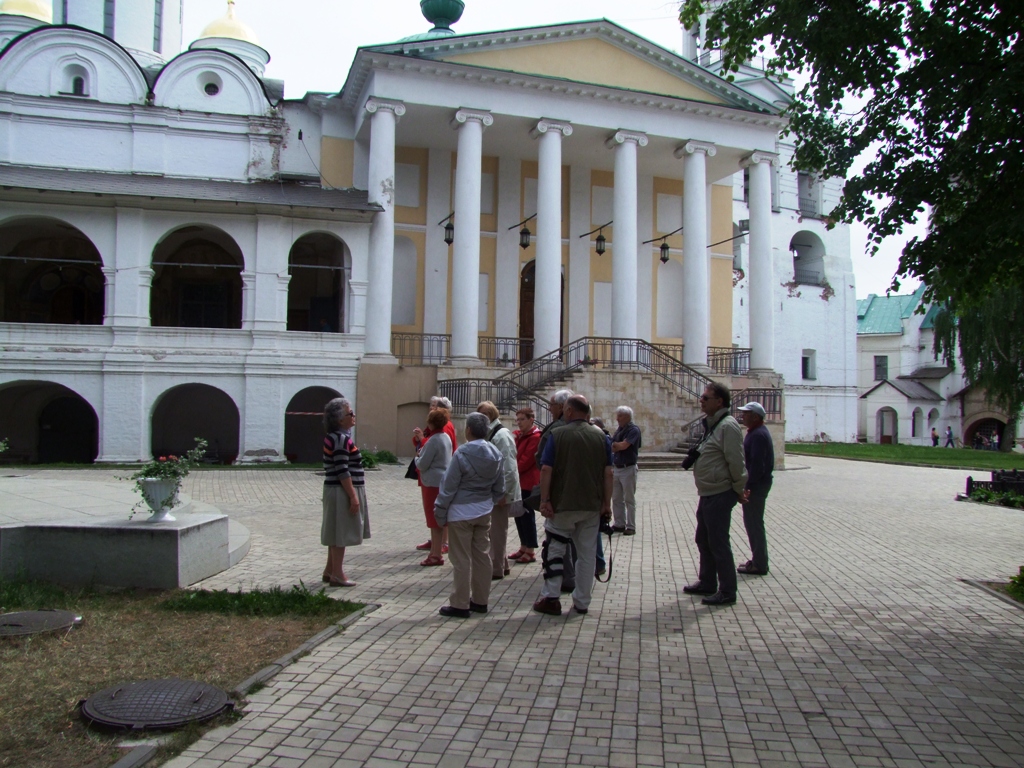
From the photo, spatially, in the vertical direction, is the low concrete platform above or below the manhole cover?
above

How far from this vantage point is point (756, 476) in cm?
887

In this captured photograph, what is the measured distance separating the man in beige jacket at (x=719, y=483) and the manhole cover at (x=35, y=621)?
16.9 feet

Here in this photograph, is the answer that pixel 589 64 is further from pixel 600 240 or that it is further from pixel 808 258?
pixel 808 258

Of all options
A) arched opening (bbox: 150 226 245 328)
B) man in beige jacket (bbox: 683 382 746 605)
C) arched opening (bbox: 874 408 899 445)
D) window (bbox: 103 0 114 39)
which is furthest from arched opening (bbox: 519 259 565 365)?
arched opening (bbox: 874 408 899 445)

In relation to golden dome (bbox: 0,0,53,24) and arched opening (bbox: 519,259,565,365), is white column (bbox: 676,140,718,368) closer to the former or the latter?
arched opening (bbox: 519,259,565,365)

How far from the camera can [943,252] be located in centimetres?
761

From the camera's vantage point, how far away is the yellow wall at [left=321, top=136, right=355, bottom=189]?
27.0 m

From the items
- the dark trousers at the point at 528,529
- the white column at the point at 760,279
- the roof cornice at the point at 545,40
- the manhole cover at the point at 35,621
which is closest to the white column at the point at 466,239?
the roof cornice at the point at 545,40

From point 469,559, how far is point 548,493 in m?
0.86

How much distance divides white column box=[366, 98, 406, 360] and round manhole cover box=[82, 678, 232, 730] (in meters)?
19.6

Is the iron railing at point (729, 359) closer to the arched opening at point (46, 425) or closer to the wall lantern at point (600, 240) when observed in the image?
the wall lantern at point (600, 240)

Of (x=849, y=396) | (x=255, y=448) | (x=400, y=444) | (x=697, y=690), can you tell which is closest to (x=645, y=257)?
(x=400, y=444)

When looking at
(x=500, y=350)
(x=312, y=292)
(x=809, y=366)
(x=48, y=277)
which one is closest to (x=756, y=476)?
(x=500, y=350)

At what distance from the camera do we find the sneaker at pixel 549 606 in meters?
7.11
